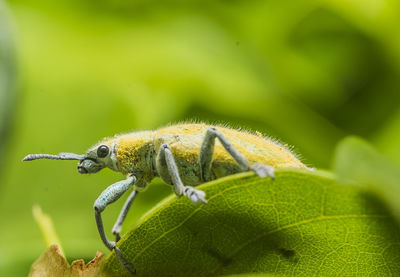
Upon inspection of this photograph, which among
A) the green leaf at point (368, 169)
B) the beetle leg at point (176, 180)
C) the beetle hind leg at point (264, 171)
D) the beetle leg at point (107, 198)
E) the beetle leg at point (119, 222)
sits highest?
the green leaf at point (368, 169)

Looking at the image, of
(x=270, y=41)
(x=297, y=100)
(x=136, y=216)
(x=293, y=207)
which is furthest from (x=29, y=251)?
(x=270, y=41)

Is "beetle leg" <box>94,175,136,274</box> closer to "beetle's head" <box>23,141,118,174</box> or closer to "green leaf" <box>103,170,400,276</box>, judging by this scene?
"beetle's head" <box>23,141,118,174</box>

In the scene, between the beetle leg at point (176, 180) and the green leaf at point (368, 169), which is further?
the beetle leg at point (176, 180)

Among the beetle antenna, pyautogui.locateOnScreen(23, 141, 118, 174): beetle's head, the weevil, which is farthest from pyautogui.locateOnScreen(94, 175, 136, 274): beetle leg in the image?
the beetle antenna

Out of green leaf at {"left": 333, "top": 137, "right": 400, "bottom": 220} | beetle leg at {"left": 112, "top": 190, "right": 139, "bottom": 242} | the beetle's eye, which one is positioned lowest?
beetle leg at {"left": 112, "top": 190, "right": 139, "bottom": 242}

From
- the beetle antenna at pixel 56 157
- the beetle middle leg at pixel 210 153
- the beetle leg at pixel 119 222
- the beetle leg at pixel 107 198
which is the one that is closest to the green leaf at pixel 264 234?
the beetle middle leg at pixel 210 153

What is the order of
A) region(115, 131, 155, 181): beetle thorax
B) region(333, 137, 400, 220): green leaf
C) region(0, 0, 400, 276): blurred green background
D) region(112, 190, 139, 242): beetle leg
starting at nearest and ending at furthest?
1. region(333, 137, 400, 220): green leaf
2. region(115, 131, 155, 181): beetle thorax
3. region(112, 190, 139, 242): beetle leg
4. region(0, 0, 400, 276): blurred green background

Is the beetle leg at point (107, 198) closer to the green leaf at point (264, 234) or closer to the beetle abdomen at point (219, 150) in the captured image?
the beetle abdomen at point (219, 150)
